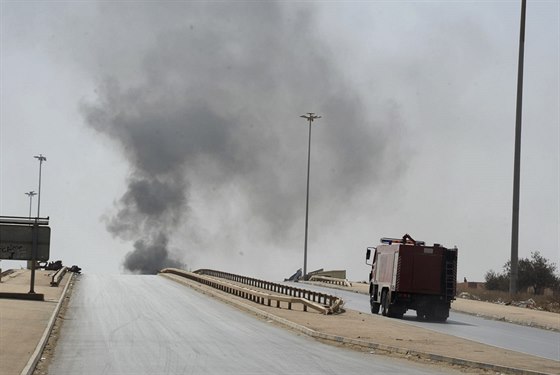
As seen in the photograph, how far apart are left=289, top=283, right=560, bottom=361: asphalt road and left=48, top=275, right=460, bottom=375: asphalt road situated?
584 cm

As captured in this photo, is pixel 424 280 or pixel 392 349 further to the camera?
pixel 424 280

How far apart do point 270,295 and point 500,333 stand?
35.5 ft

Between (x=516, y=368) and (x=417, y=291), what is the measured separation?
1727 cm

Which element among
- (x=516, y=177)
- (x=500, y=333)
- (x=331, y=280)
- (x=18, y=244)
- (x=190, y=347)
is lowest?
(x=500, y=333)

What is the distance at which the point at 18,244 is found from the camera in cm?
3775

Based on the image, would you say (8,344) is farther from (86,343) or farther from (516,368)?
(516,368)

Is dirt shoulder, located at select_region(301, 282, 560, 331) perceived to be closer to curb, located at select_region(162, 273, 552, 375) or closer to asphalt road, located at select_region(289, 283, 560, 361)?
asphalt road, located at select_region(289, 283, 560, 361)

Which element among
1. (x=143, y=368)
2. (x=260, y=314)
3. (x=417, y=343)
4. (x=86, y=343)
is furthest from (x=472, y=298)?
(x=143, y=368)

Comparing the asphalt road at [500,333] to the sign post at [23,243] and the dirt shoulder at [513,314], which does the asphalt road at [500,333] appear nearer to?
the dirt shoulder at [513,314]

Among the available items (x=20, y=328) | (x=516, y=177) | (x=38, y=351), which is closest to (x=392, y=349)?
(x=38, y=351)

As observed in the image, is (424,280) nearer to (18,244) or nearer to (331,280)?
(18,244)

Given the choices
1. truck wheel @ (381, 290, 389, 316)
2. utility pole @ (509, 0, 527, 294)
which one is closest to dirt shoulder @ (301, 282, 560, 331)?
utility pole @ (509, 0, 527, 294)

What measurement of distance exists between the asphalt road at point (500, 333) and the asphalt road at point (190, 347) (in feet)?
19.2

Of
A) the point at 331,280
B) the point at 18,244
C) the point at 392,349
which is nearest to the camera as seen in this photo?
the point at 392,349
